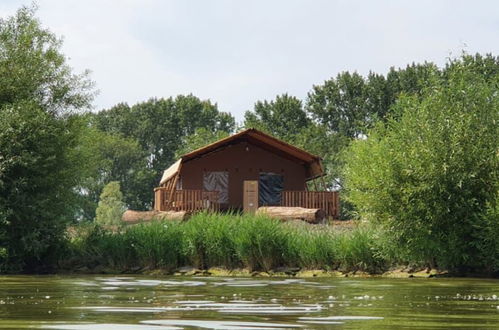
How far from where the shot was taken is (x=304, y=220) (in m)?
40.5

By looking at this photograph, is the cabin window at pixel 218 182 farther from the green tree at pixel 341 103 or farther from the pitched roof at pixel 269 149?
the green tree at pixel 341 103

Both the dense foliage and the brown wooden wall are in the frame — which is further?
the brown wooden wall

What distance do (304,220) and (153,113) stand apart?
62.1 m

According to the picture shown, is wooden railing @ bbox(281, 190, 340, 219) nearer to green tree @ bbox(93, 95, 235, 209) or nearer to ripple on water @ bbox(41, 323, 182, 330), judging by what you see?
ripple on water @ bbox(41, 323, 182, 330)

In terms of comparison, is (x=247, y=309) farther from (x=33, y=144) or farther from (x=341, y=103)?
(x=341, y=103)

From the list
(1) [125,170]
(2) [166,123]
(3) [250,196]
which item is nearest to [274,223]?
(3) [250,196]

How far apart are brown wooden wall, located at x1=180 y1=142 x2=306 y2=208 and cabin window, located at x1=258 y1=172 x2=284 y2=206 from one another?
0.24 meters

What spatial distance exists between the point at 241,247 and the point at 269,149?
21.3 metres

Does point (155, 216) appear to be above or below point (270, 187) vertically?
below

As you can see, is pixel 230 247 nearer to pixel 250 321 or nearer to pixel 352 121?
pixel 250 321

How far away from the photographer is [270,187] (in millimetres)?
51406

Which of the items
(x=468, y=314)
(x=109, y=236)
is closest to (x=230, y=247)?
(x=109, y=236)

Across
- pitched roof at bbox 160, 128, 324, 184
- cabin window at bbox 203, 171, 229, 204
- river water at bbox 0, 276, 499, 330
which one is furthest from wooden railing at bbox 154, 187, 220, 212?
river water at bbox 0, 276, 499, 330

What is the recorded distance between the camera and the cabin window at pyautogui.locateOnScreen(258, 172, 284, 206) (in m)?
51.2
